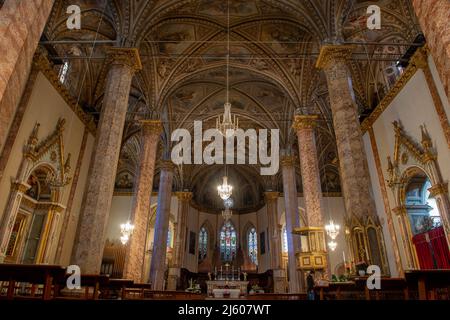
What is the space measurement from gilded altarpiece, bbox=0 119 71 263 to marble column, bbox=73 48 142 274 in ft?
9.96

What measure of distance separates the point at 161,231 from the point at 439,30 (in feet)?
42.4

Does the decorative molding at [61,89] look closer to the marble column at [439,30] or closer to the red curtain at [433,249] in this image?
the marble column at [439,30]

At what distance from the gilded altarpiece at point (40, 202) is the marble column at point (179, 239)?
965 centimetres

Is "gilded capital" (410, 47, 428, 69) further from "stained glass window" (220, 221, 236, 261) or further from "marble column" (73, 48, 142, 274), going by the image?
"stained glass window" (220, 221, 236, 261)

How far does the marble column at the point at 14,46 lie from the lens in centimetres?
367

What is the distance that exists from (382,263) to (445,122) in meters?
4.47

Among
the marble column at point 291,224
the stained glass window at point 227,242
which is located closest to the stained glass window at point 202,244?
the stained glass window at point 227,242

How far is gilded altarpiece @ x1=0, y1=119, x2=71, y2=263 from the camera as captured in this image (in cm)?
922

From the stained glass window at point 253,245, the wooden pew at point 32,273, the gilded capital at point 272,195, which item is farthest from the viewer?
the stained glass window at point 253,245

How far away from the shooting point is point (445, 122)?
791 cm

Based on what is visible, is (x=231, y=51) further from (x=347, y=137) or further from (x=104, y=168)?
(x=104, y=168)

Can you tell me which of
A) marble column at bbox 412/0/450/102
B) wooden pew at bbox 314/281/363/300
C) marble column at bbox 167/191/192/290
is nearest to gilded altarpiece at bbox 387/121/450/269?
wooden pew at bbox 314/281/363/300
